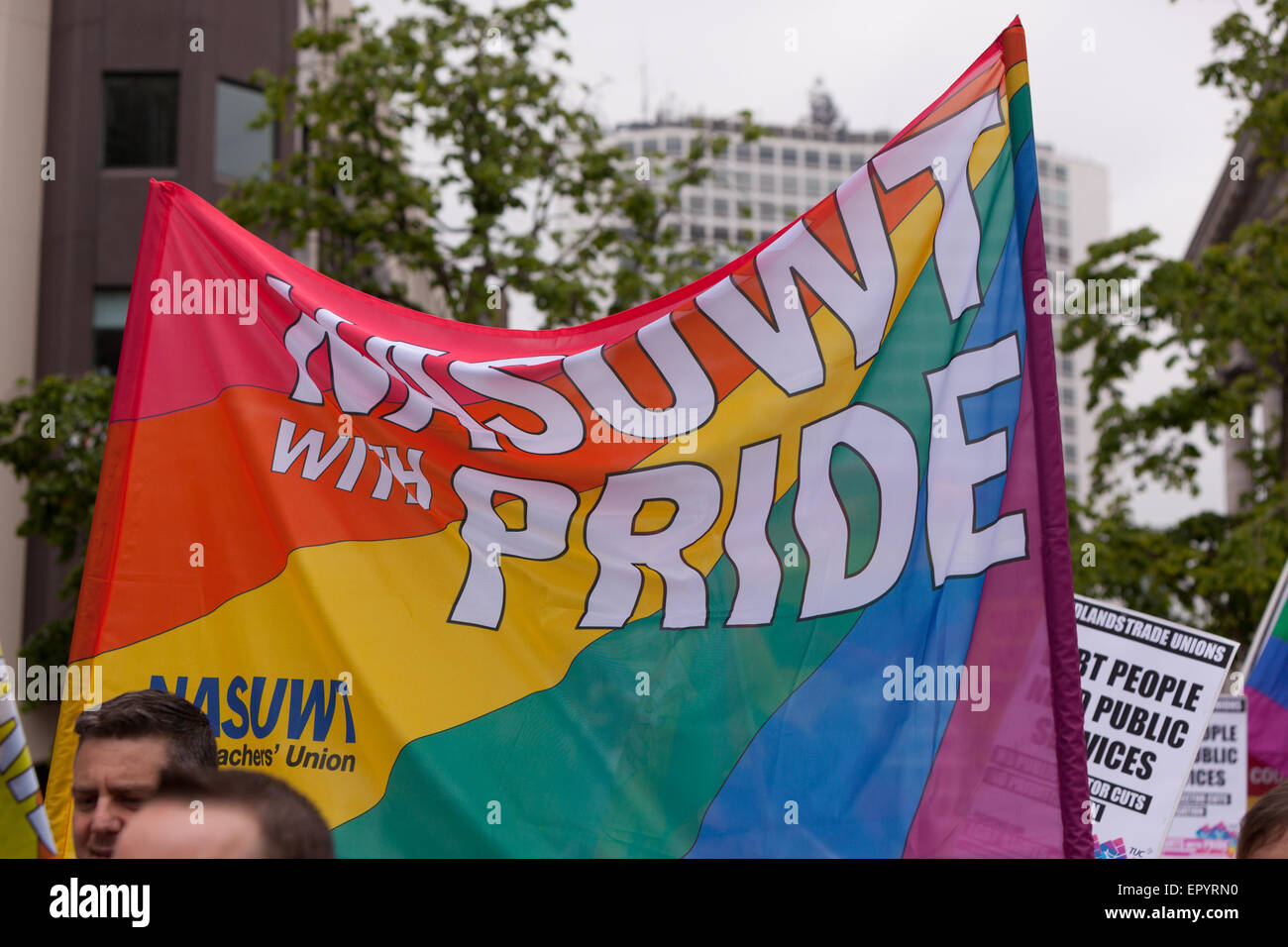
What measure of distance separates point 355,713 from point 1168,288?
50.7 ft

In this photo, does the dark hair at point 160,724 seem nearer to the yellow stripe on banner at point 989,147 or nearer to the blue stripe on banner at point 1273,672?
the yellow stripe on banner at point 989,147

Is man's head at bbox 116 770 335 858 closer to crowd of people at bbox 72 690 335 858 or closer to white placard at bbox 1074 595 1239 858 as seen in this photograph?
crowd of people at bbox 72 690 335 858

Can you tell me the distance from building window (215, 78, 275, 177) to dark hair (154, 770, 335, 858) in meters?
23.5

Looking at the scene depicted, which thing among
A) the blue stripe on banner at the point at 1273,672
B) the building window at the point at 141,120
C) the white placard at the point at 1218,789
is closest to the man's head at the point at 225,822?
the blue stripe on banner at the point at 1273,672

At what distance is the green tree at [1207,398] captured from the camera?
52.5ft

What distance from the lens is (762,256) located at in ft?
14.6

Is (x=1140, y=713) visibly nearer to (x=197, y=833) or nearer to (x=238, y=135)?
(x=197, y=833)

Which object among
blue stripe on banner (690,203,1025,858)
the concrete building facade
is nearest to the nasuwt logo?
blue stripe on banner (690,203,1025,858)

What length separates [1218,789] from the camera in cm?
785

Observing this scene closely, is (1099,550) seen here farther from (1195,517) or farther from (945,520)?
(945,520)

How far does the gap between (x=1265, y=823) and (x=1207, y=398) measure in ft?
53.0

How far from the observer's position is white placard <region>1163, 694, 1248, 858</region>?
771 centimetres

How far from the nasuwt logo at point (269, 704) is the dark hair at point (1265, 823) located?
2.63 metres
